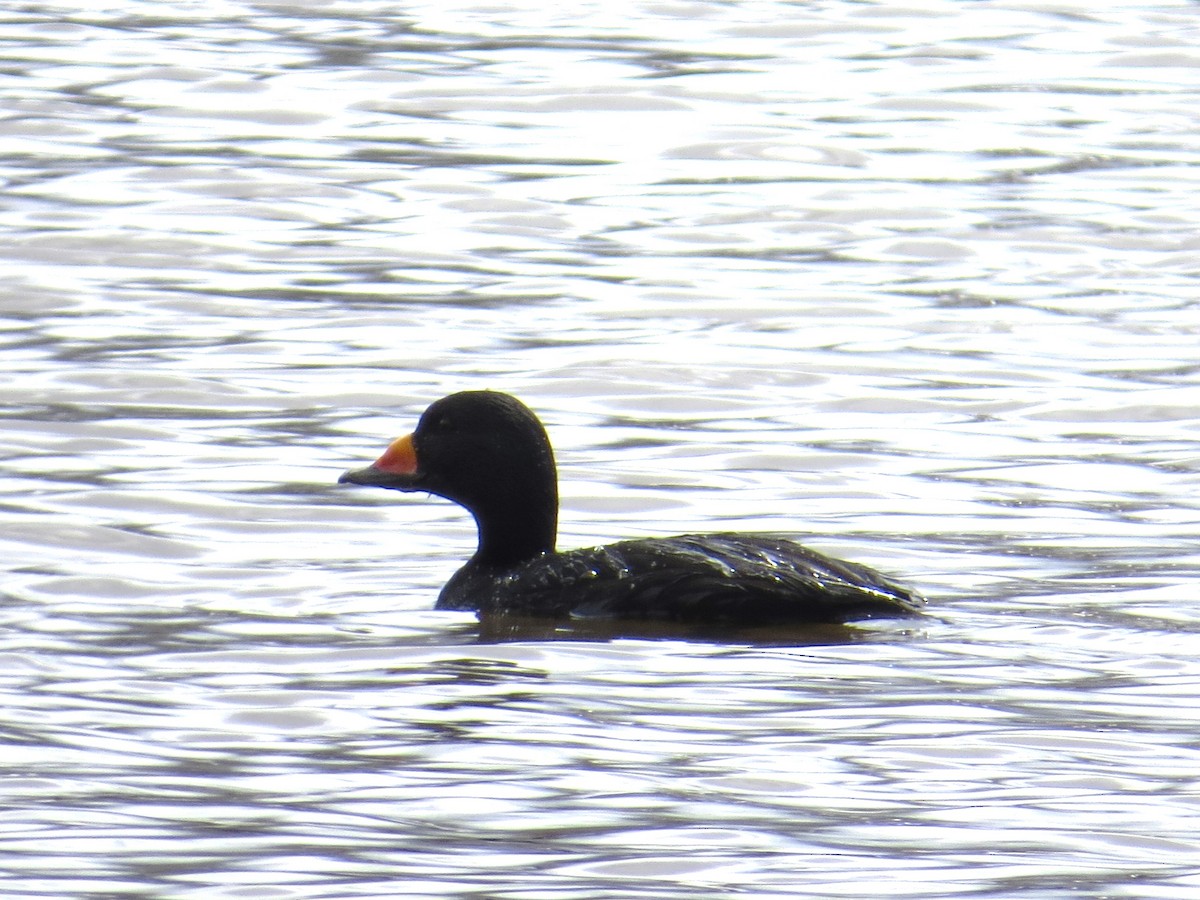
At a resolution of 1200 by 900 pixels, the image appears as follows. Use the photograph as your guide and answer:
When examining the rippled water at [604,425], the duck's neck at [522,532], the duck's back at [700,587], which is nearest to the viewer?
the rippled water at [604,425]

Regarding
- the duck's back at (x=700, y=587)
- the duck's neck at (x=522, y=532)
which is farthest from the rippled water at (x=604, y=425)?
the duck's neck at (x=522, y=532)

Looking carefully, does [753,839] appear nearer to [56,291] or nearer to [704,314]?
[704,314]

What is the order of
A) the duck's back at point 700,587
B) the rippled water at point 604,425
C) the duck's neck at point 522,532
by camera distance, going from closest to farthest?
the rippled water at point 604,425 → the duck's back at point 700,587 → the duck's neck at point 522,532

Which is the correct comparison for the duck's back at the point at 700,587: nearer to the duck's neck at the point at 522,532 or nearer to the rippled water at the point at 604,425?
the rippled water at the point at 604,425

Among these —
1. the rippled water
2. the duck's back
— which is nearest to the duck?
the duck's back

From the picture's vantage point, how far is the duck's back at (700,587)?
9.62 metres

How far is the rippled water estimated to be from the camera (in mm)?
7262

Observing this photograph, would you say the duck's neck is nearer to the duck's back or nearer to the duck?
the duck

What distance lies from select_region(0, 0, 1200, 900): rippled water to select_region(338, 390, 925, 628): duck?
0.18 m

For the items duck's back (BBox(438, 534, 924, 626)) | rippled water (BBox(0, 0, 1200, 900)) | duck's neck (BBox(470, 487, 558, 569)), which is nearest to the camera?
rippled water (BBox(0, 0, 1200, 900))

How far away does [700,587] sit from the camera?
969 centimetres

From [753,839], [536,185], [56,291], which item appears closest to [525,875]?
[753,839]

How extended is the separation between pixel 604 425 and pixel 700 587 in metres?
4.01

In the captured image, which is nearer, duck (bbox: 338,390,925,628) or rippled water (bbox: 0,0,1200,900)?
rippled water (bbox: 0,0,1200,900)
